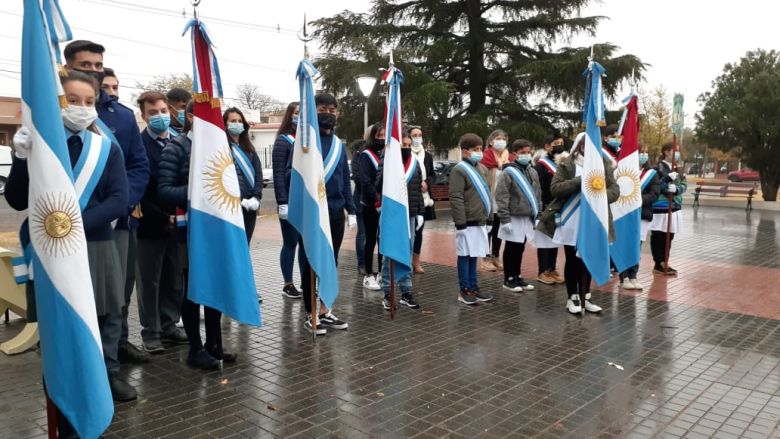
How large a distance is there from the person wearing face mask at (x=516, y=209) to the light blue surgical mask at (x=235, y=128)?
370cm

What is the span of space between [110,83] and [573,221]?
4.87 metres

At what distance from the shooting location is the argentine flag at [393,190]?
6.73m

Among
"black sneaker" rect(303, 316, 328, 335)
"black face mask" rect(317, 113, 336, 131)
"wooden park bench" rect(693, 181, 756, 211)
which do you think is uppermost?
"black face mask" rect(317, 113, 336, 131)

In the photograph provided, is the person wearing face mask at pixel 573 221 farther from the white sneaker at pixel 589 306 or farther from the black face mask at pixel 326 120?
the black face mask at pixel 326 120

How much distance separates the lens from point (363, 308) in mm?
7234

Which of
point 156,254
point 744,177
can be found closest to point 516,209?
point 156,254

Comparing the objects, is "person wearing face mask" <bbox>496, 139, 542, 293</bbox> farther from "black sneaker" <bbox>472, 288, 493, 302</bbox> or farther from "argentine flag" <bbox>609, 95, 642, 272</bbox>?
"argentine flag" <bbox>609, 95, 642, 272</bbox>

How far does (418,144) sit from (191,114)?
4029 millimetres

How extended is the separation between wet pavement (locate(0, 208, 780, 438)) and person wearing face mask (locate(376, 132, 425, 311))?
21 cm

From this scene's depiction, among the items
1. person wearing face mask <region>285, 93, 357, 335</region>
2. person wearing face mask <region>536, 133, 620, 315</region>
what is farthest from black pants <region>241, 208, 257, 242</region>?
person wearing face mask <region>536, 133, 620, 315</region>

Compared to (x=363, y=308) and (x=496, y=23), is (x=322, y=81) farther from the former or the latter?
(x=363, y=308)

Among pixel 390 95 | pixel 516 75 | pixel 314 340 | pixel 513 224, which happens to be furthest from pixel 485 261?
pixel 516 75

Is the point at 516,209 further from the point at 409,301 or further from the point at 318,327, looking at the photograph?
the point at 318,327

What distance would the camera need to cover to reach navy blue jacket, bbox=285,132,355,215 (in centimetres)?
633
